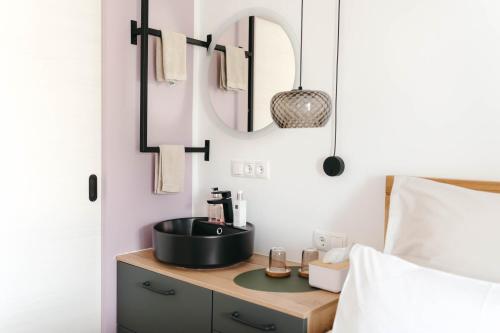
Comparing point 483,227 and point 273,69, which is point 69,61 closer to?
point 273,69

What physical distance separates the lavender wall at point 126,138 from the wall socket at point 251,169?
1.20ft

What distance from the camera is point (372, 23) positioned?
5.74 feet

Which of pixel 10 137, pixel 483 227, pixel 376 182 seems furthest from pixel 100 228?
pixel 483 227

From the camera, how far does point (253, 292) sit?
1.61m

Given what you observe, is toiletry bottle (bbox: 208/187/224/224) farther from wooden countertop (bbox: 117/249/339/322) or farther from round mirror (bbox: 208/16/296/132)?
round mirror (bbox: 208/16/296/132)

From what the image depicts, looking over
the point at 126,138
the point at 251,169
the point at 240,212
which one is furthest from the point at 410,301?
the point at 126,138

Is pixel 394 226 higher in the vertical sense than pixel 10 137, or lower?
lower

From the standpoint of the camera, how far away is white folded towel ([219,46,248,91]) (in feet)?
7.20

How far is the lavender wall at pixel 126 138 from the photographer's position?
2.05 m

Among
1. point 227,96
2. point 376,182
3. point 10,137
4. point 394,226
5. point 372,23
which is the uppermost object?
point 372,23

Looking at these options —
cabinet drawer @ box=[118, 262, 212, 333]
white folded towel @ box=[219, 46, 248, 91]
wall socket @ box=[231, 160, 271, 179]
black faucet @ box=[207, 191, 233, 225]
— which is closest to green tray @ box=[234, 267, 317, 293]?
cabinet drawer @ box=[118, 262, 212, 333]

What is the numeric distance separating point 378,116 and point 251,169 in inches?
27.5

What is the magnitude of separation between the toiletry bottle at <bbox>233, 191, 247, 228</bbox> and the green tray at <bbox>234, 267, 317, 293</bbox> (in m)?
0.30

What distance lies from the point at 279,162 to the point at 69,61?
3.40ft
